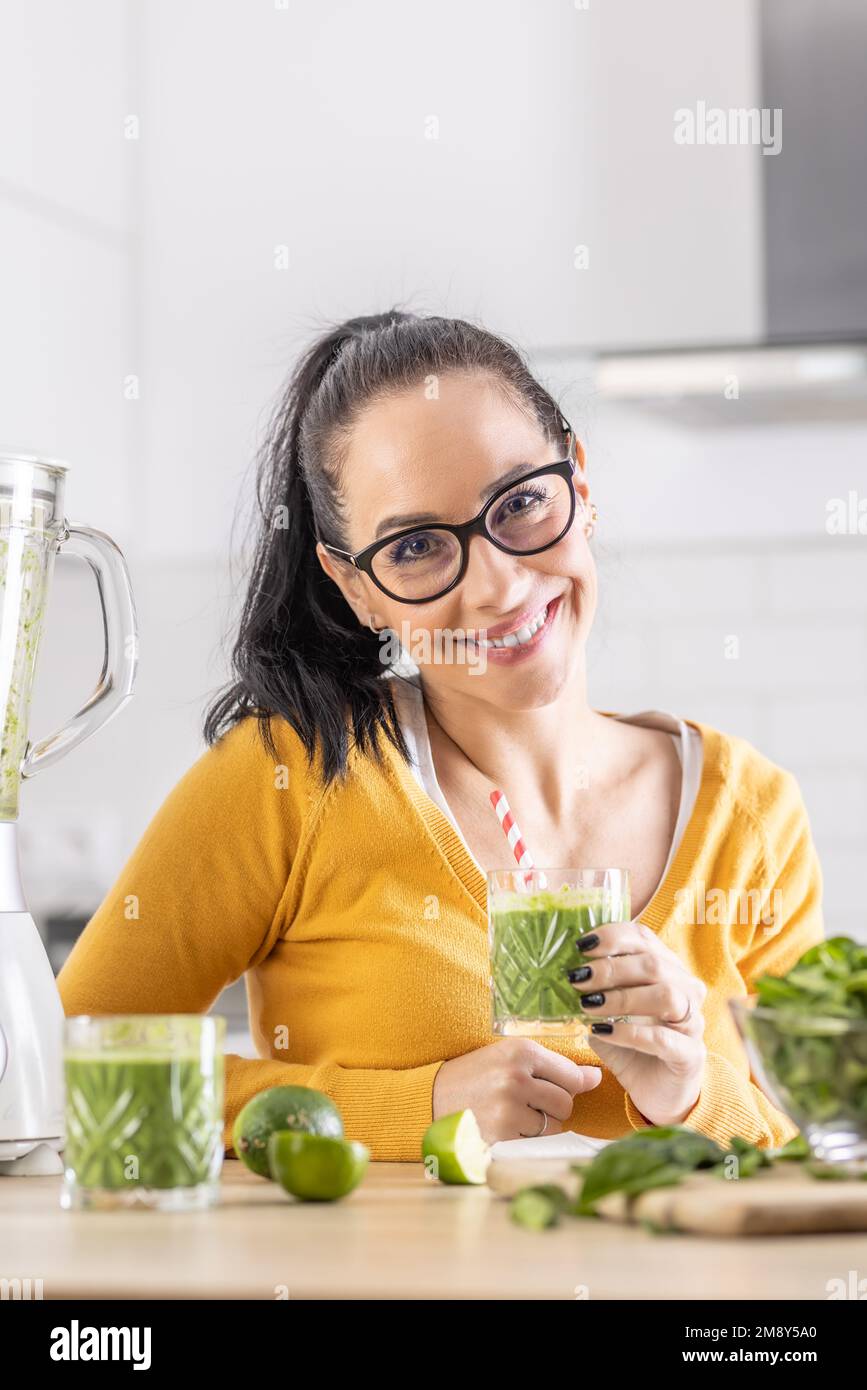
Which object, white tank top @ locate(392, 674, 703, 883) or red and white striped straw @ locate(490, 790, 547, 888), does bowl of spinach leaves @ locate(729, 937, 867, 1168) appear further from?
white tank top @ locate(392, 674, 703, 883)

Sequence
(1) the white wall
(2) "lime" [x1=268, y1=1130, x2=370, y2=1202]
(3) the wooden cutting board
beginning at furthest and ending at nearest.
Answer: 1. (1) the white wall
2. (2) "lime" [x1=268, y1=1130, x2=370, y2=1202]
3. (3) the wooden cutting board

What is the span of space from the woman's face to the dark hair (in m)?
0.03

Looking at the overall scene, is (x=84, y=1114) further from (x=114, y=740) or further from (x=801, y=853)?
(x=114, y=740)

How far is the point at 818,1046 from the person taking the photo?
0.93 meters

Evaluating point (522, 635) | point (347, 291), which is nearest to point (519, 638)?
point (522, 635)

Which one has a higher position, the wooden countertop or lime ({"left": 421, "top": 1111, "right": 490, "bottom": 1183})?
the wooden countertop

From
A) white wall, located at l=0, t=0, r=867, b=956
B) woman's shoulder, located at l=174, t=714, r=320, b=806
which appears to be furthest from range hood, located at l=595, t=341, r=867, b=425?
woman's shoulder, located at l=174, t=714, r=320, b=806

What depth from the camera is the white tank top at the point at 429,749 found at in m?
1.64

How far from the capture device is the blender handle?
1.22 meters

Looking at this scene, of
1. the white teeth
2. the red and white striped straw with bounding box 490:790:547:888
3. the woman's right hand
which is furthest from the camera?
the white teeth

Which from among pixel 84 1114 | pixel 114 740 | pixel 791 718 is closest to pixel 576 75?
pixel 791 718

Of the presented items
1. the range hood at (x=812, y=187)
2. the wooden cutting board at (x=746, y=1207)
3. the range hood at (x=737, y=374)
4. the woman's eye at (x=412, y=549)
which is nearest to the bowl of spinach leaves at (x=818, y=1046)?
the wooden cutting board at (x=746, y=1207)

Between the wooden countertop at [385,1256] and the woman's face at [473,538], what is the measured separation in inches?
26.0
